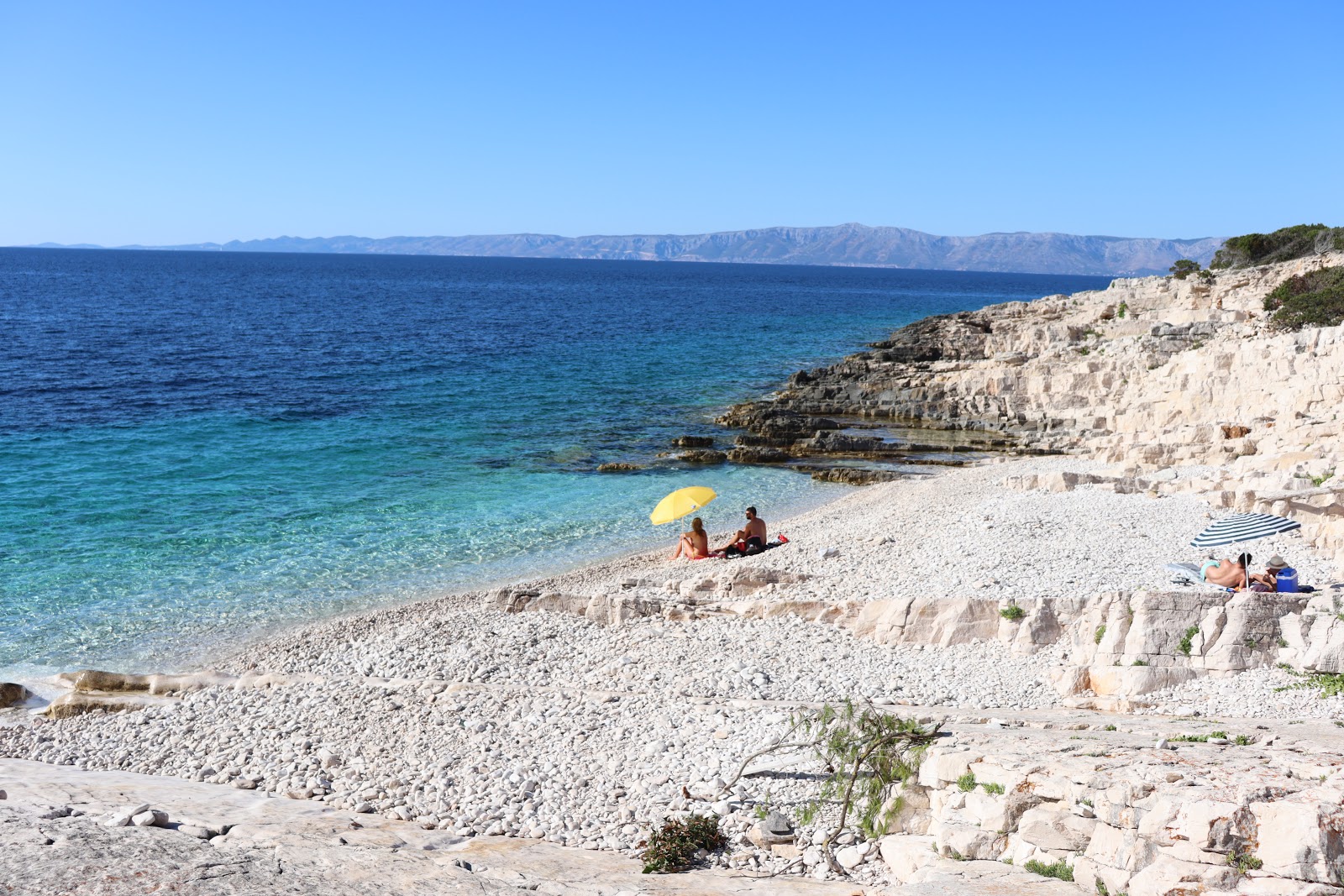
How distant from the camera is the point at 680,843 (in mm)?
8766

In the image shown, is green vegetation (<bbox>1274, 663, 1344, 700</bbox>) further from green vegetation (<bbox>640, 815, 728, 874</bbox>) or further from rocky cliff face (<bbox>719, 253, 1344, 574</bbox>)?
green vegetation (<bbox>640, 815, 728, 874</bbox>)

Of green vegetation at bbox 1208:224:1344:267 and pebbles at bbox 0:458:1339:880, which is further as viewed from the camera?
green vegetation at bbox 1208:224:1344:267

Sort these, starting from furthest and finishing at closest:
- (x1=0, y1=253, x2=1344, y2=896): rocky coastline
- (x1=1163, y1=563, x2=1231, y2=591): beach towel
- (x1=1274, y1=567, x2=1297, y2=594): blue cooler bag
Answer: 1. (x1=1163, y1=563, x2=1231, y2=591): beach towel
2. (x1=1274, y1=567, x2=1297, y2=594): blue cooler bag
3. (x1=0, y1=253, x2=1344, y2=896): rocky coastline

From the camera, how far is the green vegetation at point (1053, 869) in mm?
7223

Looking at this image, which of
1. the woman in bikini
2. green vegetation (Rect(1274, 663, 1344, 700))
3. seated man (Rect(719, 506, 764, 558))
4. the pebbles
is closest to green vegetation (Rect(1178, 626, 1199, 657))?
the pebbles

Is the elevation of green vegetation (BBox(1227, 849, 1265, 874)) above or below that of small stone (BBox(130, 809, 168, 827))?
above

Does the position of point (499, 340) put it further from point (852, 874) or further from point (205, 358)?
point (852, 874)

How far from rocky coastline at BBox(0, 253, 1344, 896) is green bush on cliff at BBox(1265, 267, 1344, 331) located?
13.1 metres

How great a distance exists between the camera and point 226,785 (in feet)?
36.4

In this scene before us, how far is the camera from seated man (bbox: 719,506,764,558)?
20.2 meters

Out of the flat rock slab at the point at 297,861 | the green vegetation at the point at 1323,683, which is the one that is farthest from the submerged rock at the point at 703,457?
the flat rock slab at the point at 297,861

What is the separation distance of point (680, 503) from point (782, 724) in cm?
971

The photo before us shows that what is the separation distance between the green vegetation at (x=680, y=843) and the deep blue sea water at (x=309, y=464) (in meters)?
10.5

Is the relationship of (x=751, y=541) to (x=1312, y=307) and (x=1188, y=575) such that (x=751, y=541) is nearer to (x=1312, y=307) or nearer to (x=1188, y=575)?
(x=1188, y=575)
